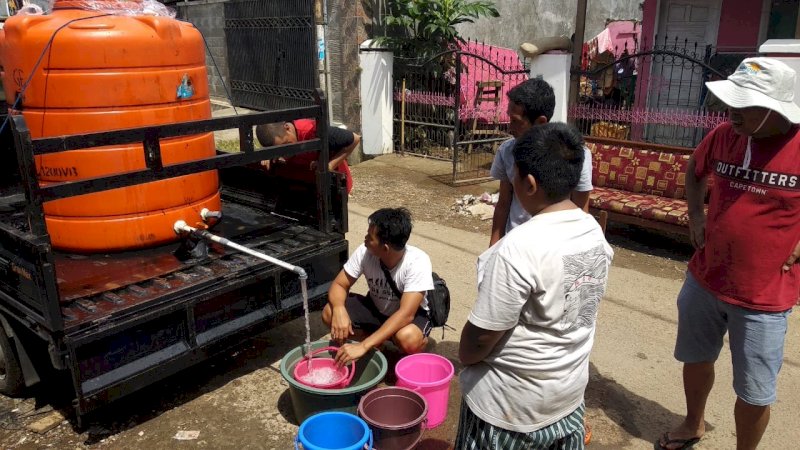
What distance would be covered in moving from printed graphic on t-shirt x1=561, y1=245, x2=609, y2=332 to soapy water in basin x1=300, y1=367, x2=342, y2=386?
156 cm

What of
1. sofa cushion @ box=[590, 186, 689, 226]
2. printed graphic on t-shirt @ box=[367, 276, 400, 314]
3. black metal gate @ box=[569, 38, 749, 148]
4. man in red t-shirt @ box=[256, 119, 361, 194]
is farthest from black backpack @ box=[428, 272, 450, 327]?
black metal gate @ box=[569, 38, 749, 148]

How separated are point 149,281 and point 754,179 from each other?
2.80 meters

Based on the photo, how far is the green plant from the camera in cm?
943

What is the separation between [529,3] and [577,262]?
12343mm

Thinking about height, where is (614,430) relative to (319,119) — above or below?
below

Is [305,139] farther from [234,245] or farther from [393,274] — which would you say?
[393,274]

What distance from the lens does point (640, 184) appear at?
20.3 feet

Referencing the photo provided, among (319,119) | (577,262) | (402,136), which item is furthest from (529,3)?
(577,262)

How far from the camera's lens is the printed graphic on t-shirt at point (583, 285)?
5.74ft

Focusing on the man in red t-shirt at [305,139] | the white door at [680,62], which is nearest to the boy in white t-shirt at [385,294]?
the man in red t-shirt at [305,139]

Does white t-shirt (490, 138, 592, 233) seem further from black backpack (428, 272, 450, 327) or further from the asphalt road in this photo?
the asphalt road

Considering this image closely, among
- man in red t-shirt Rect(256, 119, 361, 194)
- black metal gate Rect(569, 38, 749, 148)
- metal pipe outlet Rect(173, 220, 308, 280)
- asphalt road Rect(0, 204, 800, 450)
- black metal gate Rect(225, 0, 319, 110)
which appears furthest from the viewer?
black metal gate Rect(225, 0, 319, 110)

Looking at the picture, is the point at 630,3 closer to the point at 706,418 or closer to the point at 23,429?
the point at 706,418

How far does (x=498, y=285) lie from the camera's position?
1700 millimetres
